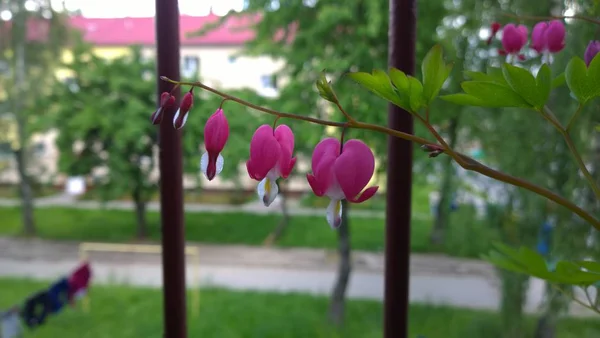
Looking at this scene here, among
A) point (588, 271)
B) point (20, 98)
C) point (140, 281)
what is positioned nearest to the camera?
point (588, 271)

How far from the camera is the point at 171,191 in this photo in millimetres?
412

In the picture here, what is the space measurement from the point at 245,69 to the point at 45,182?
330 centimetres

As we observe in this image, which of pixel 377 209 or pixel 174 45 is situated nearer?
pixel 174 45

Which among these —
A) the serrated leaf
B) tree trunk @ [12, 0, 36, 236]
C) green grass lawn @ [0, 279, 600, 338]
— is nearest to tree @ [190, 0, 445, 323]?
green grass lawn @ [0, 279, 600, 338]

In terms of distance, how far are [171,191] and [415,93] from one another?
0.81ft

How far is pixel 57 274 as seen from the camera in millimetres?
4840

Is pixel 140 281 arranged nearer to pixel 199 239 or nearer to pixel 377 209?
pixel 199 239

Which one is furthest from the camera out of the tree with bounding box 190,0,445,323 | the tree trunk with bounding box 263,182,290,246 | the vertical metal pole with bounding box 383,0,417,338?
the tree trunk with bounding box 263,182,290,246

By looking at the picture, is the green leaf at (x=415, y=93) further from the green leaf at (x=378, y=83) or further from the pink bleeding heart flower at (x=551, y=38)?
the pink bleeding heart flower at (x=551, y=38)

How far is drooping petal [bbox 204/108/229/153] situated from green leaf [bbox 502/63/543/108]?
0.16 meters

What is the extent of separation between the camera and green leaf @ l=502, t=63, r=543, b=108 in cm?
25

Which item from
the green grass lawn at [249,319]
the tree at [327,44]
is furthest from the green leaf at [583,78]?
the green grass lawn at [249,319]

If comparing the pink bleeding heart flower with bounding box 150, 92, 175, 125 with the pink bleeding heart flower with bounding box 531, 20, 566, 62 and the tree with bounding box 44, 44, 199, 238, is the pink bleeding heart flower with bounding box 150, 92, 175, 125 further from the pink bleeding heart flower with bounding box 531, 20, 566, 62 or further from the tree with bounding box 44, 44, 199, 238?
the tree with bounding box 44, 44, 199, 238

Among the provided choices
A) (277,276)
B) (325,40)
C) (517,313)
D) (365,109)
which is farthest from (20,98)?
(517,313)
